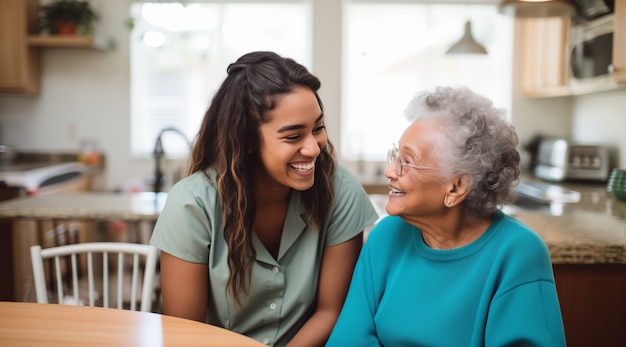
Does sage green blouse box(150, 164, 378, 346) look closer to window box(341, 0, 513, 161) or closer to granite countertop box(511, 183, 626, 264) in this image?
granite countertop box(511, 183, 626, 264)

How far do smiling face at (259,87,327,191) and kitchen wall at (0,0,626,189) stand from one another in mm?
3624

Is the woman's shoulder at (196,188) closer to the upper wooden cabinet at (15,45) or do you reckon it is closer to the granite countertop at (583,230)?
the granite countertop at (583,230)

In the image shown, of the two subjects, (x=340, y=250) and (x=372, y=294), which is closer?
(x=372, y=294)

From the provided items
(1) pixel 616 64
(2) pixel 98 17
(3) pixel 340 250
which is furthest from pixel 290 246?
(2) pixel 98 17

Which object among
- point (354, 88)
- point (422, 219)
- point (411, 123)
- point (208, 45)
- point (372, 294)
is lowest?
point (372, 294)

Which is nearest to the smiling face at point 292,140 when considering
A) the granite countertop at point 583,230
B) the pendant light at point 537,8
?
the granite countertop at point 583,230

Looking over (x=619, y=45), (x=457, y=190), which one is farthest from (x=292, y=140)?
(x=619, y=45)

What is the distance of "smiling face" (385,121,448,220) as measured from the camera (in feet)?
4.46

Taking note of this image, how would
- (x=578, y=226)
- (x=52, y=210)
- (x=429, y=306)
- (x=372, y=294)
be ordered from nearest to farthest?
1. (x=429, y=306)
2. (x=372, y=294)
3. (x=578, y=226)
4. (x=52, y=210)

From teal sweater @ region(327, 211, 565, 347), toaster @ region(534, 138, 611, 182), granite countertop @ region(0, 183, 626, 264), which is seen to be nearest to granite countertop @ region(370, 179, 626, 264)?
granite countertop @ region(0, 183, 626, 264)

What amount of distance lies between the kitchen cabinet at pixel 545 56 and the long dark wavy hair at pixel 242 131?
3039mm

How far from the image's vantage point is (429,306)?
53.1 inches

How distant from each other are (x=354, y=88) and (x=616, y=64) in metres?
2.49

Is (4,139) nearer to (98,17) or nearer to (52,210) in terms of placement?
(98,17)
